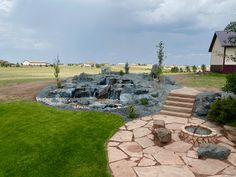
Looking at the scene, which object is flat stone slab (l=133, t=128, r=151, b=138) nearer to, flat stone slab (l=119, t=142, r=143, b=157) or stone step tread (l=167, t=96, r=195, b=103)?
flat stone slab (l=119, t=142, r=143, b=157)

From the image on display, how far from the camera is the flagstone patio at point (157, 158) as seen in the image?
23.9ft

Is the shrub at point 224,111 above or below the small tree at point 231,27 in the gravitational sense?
below

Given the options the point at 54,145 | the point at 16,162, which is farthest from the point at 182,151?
the point at 16,162

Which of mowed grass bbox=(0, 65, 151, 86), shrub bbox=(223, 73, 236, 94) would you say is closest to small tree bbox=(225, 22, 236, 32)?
shrub bbox=(223, 73, 236, 94)

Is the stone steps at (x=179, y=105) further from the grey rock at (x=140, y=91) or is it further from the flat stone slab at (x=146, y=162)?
the flat stone slab at (x=146, y=162)

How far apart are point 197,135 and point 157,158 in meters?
1.97

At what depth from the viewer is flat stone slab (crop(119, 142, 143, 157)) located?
8.41 metres

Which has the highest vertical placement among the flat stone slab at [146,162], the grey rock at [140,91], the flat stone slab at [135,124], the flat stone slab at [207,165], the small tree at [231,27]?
the small tree at [231,27]

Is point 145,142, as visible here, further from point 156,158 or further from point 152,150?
point 156,158

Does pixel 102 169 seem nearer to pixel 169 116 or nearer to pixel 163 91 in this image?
pixel 169 116

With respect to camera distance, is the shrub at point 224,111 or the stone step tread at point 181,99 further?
the stone step tread at point 181,99

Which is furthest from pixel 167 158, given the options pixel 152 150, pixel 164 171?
pixel 164 171

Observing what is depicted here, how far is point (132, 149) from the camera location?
28.8 feet

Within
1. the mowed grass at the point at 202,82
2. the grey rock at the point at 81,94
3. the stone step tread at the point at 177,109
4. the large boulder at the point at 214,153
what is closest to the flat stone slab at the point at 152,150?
the large boulder at the point at 214,153
